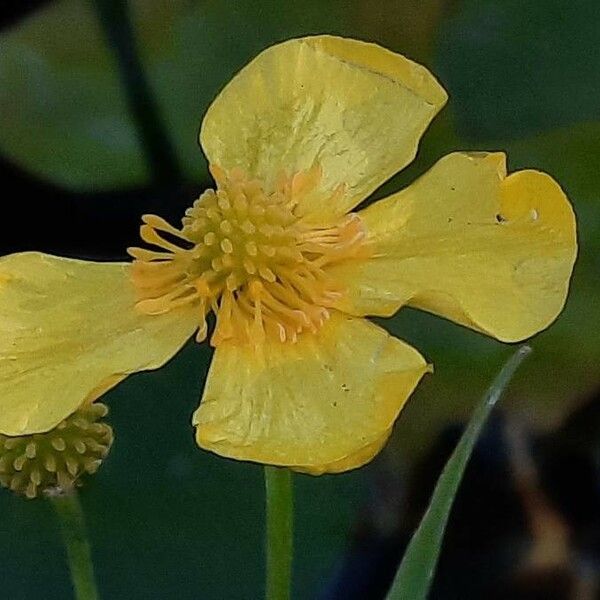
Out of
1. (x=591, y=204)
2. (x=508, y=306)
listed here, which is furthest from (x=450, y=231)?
(x=591, y=204)

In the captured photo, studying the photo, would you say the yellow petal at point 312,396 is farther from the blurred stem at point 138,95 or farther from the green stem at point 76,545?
the blurred stem at point 138,95

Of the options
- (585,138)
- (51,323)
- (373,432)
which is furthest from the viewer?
(585,138)

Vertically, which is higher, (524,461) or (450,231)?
(450,231)

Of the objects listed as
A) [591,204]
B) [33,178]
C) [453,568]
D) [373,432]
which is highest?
[33,178]

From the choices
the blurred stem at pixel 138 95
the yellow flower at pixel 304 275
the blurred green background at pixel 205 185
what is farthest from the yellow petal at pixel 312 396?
the blurred stem at pixel 138 95

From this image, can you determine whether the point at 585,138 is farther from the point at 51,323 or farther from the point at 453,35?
the point at 51,323

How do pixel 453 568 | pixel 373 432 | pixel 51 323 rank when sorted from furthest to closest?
pixel 453 568 → pixel 51 323 → pixel 373 432

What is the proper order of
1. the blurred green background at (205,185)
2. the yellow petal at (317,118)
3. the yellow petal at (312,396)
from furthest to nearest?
the blurred green background at (205,185), the yellow petal at (317,118), the yellow petal at (312,396)
